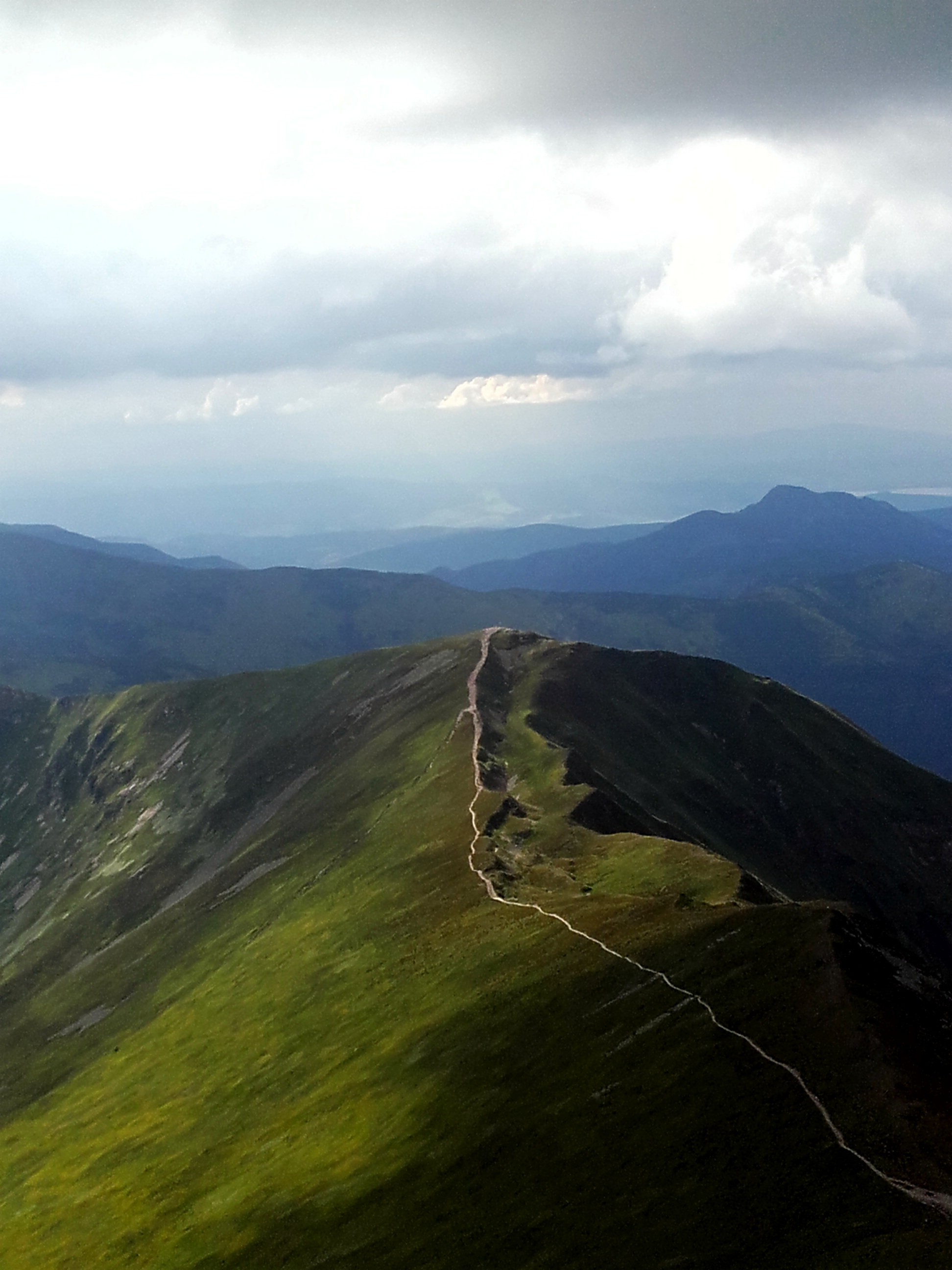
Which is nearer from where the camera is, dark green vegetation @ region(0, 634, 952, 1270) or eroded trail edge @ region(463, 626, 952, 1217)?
eroded trail edge @ region(463, 626, 952, 1217)

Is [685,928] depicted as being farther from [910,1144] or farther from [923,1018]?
[910,1144]

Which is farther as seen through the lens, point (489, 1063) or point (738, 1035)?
point (489, 1063)

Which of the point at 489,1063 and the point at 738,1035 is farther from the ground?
the point at 738,1035

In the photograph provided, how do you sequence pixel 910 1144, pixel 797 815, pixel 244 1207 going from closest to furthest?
1. pixel 910 1144
2. pixel 244 1207
3. pixel 797 815

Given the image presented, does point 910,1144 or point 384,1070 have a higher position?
point 910,1144

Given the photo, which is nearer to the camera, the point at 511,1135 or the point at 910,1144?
the point at 910,1144

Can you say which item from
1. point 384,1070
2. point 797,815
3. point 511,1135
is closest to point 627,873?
point 384,1070

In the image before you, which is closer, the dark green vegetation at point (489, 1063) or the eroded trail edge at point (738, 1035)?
the eroded trail edge at point (738, 1035)

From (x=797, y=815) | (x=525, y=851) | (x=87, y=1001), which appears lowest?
(x=87, y=1001)
